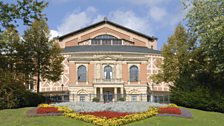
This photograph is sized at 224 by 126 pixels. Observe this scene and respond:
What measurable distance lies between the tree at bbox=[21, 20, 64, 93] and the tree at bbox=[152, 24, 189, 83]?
1166 centimetres

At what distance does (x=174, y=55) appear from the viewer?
135 ft

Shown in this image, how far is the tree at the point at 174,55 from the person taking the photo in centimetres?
3916

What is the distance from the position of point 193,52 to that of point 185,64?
149 centimetres

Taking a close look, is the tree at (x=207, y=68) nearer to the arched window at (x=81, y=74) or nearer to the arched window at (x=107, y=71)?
the arched window at (x=107, y=71)

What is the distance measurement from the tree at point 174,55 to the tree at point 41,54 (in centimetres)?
1166

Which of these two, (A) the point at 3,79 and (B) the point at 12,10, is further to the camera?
(A) the point at 3,79

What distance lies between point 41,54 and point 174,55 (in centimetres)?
1479

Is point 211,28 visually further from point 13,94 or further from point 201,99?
point 13,94

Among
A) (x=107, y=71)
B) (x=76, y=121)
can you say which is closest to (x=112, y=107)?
(x=76, y=121)

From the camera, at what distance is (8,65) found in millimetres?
34312

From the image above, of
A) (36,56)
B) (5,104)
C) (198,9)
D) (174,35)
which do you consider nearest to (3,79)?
(5,104)

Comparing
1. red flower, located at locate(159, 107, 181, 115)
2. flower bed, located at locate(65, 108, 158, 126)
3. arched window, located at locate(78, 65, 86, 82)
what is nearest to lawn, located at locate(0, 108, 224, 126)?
flower bed, located at locate(65, 108, 158, 126)

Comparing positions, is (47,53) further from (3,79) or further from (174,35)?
(174,35)

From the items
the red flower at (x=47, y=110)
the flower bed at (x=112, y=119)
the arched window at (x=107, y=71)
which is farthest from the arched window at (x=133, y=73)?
the red flower at (x=47, y=110)
